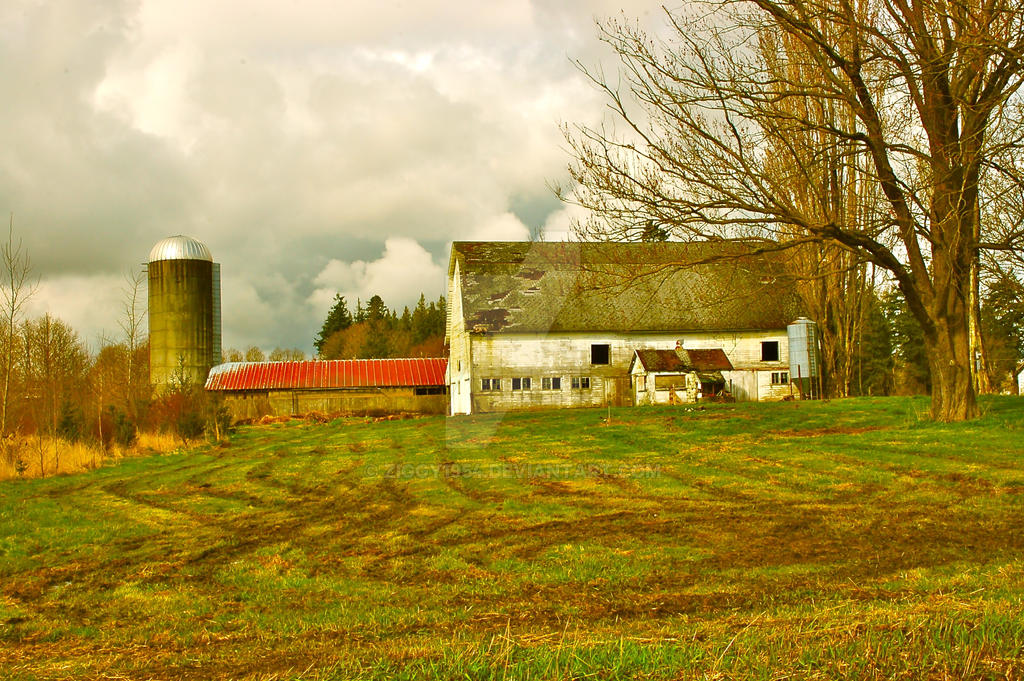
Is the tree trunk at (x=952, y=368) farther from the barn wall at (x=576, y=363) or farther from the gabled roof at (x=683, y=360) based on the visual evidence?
the barn wall at (x=576, y=363)

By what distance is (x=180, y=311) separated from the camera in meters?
43.7

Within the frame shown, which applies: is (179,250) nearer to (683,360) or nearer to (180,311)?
(180,311)

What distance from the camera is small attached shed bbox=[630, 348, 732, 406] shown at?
103ft

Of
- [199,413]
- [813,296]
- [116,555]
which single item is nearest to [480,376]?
[199,413]

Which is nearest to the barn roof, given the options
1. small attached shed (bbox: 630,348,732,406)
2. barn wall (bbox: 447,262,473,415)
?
barn wall (bbox: 447,262,473,415)

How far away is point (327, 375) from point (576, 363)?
53.6 feet

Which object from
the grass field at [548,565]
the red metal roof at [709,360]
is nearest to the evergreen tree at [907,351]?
the red metal roof at [709,360]

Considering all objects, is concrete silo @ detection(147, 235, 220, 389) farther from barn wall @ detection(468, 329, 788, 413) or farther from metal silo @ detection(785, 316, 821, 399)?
metal silo @ detection(785, 316, 821, 399)

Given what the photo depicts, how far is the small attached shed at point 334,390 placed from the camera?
42.5m

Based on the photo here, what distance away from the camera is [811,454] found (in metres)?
13.6

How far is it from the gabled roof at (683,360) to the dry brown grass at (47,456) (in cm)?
1923

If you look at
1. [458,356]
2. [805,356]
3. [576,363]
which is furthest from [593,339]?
[805,356]

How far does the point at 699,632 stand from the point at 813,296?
2914 cm

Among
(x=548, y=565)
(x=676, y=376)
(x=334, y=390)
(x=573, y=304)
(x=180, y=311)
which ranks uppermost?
(x=180, y=311)
